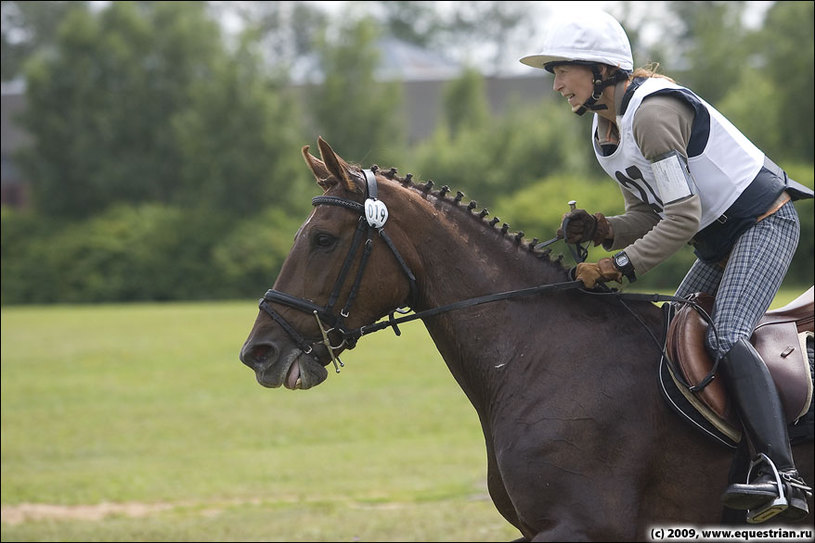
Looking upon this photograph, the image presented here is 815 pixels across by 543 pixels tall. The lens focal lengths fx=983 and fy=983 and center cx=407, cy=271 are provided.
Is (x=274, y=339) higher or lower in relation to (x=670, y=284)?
lower

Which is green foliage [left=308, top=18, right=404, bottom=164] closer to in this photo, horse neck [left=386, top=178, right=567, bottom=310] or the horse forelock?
the horse forelock

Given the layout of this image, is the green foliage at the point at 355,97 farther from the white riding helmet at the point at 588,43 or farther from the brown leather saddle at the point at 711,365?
the brown leather saddle at the point at 711,365

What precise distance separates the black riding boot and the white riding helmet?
54.0 inches

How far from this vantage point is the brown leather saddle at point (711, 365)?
411 cm

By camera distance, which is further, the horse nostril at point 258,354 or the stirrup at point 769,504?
the horse nostril at point 258,354

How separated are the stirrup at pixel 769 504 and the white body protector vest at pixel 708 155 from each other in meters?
1.02

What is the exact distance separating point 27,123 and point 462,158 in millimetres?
16163

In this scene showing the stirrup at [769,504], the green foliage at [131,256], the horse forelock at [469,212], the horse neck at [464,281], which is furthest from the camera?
the green foliage at [131,256]

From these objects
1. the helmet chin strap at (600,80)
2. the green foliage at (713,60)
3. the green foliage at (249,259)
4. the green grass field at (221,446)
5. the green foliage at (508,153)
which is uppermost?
the green foliage at (713,60)

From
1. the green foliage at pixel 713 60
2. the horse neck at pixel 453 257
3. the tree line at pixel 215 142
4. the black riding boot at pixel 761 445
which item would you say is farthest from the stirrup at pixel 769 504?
the green foliage at pixel 713 60

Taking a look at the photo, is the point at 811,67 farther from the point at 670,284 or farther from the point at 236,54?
the point at 236,54

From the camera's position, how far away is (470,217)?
4562 millimetres

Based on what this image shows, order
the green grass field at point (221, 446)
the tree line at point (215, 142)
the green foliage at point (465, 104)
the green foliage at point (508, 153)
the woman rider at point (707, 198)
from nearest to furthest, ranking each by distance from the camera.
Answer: the woman rider at point (707, 198), the green grass field at point (221, 446), the tree line at point (215, 142), the green foliage at point (508, 153), the green foliage at point (465, 104)

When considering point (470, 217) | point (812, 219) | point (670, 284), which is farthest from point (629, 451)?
point (670, 284)
